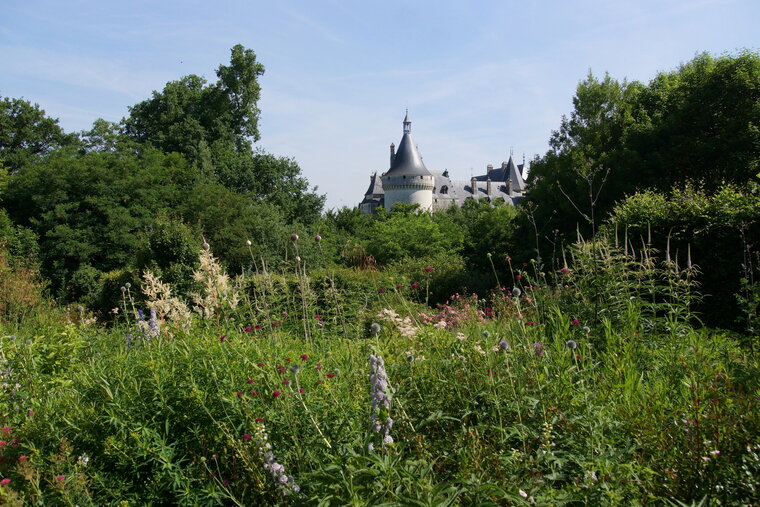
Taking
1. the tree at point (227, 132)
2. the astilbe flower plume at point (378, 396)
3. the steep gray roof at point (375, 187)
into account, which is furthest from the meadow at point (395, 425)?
the steep gray roof at point (375, 187)

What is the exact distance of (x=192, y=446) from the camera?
2.92 metres

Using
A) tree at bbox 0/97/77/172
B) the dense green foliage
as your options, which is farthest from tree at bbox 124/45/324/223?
the dense green foliage

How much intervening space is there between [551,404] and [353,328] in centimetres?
355

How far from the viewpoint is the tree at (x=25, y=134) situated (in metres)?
31.6

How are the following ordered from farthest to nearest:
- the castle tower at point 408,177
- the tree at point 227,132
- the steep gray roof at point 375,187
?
the steep gray roof at point 375,187
the castle tower at point 408,177
the tree at point 227,132

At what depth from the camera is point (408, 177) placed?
71312 millimetres

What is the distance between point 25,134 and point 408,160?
4617cm

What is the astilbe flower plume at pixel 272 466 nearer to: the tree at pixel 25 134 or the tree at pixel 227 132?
the tree at pixel 227 132

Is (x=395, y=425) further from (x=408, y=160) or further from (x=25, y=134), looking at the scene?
(x=408, y=160)

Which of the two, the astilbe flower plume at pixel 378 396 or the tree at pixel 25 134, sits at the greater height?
the tree at pixel 25 134

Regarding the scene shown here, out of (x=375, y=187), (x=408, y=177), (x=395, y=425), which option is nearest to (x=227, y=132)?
(x=395, y=425)

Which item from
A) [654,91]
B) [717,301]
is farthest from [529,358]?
[654,91]

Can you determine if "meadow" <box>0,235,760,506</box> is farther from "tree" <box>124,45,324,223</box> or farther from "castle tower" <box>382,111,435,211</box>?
"castle tower" <box>382,111,435,211</box>

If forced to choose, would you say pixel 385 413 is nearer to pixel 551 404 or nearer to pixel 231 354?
pixel 551 404
